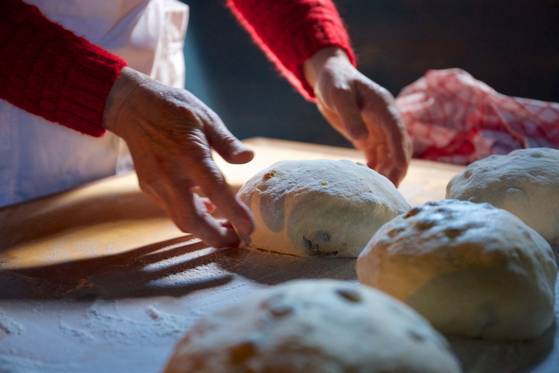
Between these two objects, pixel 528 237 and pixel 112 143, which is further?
pixel 112 143

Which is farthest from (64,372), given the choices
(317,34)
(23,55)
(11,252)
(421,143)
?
(421,143)

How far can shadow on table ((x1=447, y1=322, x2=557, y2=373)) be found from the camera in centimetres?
103

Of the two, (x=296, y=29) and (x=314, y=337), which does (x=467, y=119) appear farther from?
(x=314, y=337)

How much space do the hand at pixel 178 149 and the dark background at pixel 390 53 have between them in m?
1.75

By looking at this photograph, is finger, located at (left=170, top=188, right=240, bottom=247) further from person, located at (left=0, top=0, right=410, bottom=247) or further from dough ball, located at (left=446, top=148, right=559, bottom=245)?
dough ball, located at (left=446, top=148, right=559, bottom=245)

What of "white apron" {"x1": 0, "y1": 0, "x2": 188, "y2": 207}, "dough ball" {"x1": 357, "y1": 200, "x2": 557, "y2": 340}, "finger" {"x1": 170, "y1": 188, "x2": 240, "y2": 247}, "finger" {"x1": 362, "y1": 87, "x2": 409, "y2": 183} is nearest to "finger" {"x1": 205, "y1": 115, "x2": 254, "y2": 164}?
"finger" {"x1": 170, "y1": 188, "x2": 240, "y2": 247}

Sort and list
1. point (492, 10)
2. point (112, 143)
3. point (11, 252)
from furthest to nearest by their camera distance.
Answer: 1. point (492, 10)
2. point (112, 143)
3. point (11, 252)

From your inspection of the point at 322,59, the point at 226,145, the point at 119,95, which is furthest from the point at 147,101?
the point at 322,59

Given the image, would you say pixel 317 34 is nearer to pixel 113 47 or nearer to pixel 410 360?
pixel 113 47

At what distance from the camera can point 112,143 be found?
7.17ft

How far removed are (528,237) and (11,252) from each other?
1.18 m

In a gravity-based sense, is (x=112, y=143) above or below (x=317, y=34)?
below

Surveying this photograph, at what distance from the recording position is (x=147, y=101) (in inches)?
57.4

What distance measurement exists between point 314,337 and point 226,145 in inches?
30.4
